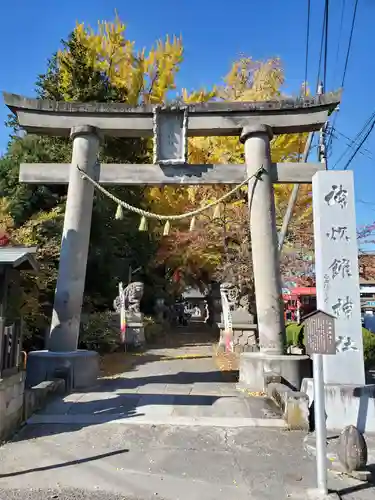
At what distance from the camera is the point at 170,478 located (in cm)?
451

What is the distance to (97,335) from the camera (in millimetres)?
15625

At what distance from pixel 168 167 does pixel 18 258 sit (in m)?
4.40

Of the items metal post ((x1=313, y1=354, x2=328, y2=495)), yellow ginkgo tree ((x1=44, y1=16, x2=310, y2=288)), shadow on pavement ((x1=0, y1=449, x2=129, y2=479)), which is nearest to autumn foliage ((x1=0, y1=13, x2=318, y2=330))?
yellow ginkgo tree ((x1=44, y1=16, x2=310, y2=288))

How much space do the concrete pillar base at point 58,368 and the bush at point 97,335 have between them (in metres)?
6.46

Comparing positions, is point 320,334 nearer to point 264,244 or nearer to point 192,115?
point 264,244

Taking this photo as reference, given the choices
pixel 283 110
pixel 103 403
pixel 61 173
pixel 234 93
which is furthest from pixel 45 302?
pixel 234 93

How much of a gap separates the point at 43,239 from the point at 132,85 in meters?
11.3

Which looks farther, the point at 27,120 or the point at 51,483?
the point at 27,120

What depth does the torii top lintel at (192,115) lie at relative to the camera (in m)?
9.59

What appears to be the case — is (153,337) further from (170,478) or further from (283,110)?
(170,478)

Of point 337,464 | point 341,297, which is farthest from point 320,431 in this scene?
point 341,297

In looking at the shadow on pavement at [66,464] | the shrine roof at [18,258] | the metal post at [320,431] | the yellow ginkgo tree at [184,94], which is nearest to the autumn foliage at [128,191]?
the yellow ginkgo tree at [184,94]

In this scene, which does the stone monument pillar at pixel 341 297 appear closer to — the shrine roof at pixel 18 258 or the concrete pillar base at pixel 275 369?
the concrete pillar base at pixel 275 369

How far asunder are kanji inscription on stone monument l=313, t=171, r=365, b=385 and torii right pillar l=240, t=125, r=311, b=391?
206cm
